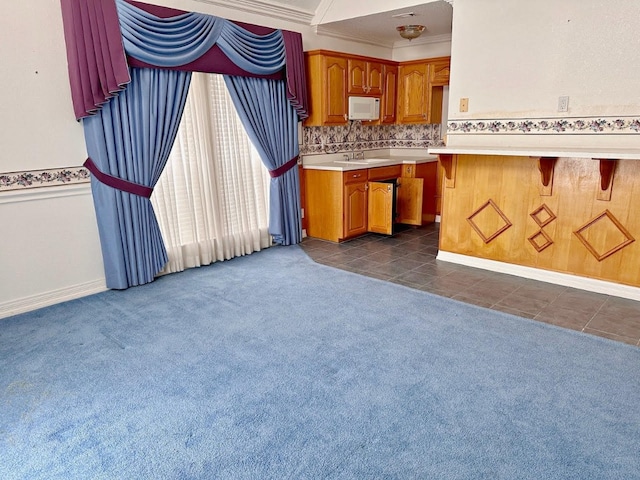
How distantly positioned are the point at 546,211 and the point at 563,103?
85cm

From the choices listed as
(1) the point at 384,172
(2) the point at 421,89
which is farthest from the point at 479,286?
(2) the point at 421,89

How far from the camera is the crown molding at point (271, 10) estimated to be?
4.20 meters

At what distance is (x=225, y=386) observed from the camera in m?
2.29

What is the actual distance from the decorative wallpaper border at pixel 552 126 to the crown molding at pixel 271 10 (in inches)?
82.8

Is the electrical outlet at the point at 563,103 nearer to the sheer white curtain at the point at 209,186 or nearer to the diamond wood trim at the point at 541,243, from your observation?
the diamond wood trim at the point at 541,243

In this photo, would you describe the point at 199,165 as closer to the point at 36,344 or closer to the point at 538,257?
the point at 36,344

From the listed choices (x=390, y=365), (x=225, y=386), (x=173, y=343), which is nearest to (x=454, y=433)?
(x=390, y=365)

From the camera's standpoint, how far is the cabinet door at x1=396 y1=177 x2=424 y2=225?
5391 millimetres

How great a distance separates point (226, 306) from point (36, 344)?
1220mm

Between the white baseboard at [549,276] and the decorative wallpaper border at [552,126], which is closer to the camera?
the decorative wallpaper border at [552,126]

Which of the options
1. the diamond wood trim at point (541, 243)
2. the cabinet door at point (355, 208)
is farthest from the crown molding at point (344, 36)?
the diamond wood trim at point (541, 243)

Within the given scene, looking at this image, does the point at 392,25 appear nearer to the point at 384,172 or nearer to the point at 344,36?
the point at 344,36

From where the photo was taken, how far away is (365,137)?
6.03m

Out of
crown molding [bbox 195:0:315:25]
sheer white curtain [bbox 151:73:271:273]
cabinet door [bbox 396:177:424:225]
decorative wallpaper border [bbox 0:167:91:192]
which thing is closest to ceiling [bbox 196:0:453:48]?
crown molding [bbox 195:0:315:25]
